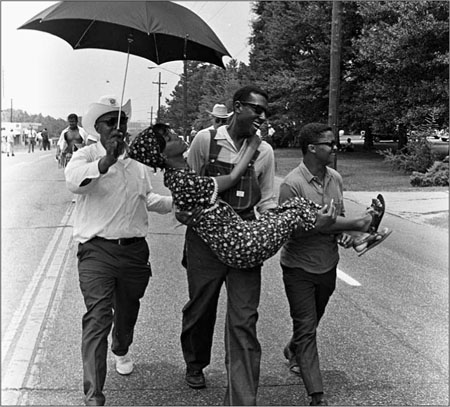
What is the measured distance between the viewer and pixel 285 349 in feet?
14.3

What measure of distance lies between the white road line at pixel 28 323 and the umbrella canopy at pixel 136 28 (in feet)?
7.14

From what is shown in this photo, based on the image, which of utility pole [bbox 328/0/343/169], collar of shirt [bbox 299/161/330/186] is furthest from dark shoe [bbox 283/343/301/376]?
utility pole [bbox 328/0/343/169]

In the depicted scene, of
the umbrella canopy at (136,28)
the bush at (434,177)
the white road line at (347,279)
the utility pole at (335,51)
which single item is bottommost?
the white road line at (347,279)

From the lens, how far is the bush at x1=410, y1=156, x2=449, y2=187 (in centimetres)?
1631

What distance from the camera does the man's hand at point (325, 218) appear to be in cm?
355

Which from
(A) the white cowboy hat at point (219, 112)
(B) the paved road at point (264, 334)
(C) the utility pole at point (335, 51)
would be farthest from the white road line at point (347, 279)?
(C) the utility pole at point (335, 51)

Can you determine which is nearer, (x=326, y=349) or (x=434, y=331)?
(x=326, y=349)

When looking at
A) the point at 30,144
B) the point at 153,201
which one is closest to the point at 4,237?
the point at 153,201

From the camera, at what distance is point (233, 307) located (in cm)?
355

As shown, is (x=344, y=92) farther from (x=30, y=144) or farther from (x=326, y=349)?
(x=326, y=349)

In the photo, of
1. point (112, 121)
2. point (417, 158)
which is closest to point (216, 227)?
point (112, 121)

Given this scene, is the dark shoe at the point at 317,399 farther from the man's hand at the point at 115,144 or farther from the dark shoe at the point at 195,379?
the man's hand at the point at 115,144

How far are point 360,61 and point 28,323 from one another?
69.0 feet

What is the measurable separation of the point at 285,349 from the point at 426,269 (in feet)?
12.8
